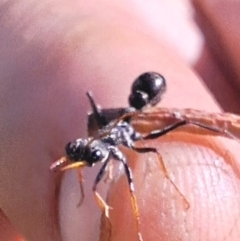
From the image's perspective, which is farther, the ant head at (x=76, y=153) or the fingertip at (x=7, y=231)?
the fingertip at (x=7, y=231)

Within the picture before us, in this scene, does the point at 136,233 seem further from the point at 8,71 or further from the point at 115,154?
Answer: the point at 8,71

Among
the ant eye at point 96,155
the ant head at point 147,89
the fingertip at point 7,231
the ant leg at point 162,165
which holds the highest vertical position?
the ant head at point 147,89

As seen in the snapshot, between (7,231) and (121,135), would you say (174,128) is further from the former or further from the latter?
(7,231)

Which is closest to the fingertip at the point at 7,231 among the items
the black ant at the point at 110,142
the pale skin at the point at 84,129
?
the pale skin at the point at 84,129

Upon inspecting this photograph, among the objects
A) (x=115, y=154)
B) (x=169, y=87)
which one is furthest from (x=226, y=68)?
(x=115, y=154)

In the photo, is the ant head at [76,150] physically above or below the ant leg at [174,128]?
above

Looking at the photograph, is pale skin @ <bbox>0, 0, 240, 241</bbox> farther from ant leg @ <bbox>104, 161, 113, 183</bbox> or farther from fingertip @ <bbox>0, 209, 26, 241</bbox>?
fingertip @ <bbox>0, 209, 26, 241</bbox>

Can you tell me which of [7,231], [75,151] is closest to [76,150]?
[75,151]

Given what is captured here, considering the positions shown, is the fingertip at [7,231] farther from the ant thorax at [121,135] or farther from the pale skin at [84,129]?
the ant thorax at [121,135]

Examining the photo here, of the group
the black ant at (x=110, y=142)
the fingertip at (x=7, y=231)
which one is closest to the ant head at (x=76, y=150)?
the black ant at (x=110, y=142)
